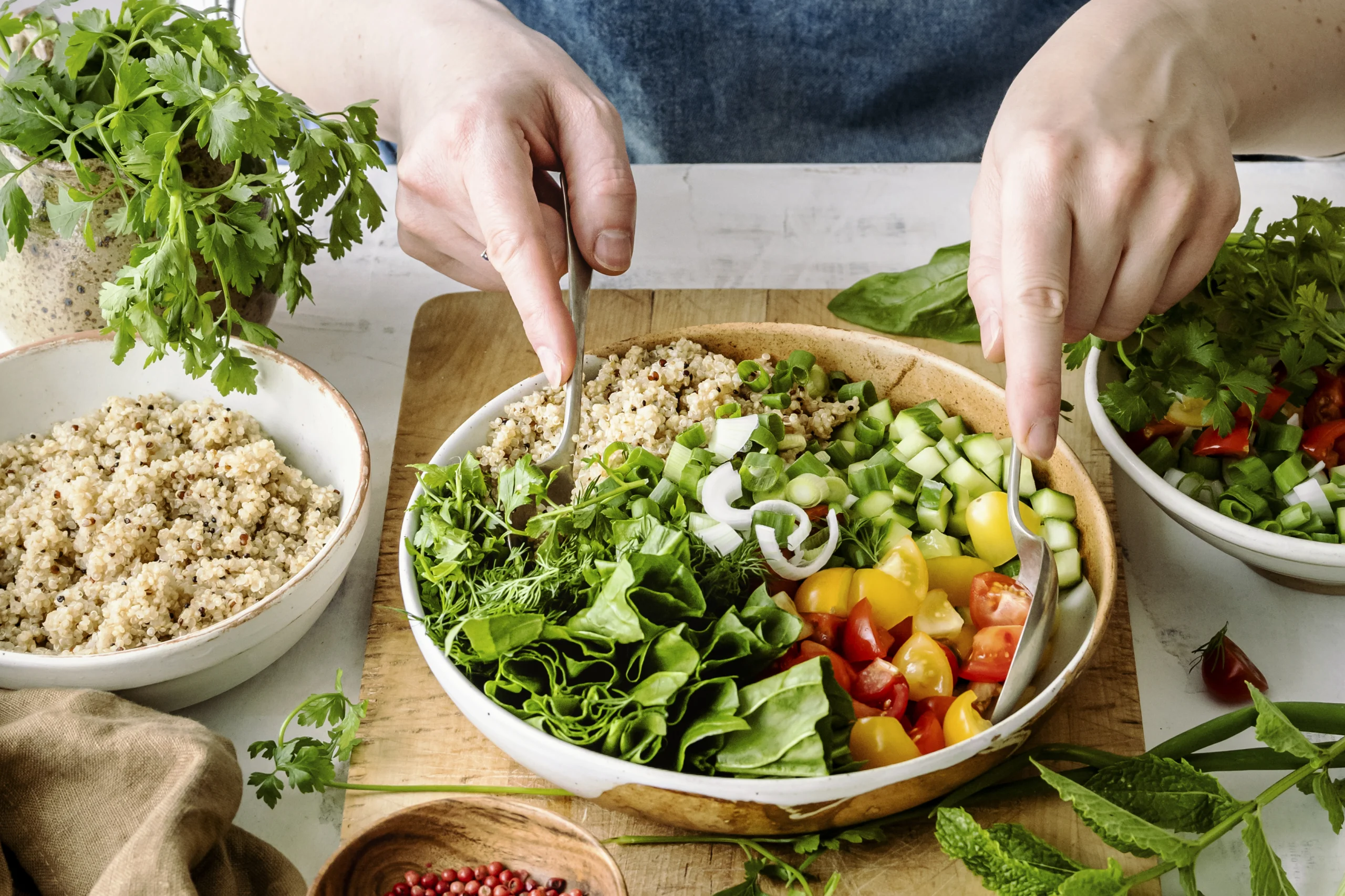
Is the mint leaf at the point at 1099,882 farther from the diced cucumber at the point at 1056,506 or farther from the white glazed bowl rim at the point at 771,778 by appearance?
the diced cucumber at the point at 1056,506

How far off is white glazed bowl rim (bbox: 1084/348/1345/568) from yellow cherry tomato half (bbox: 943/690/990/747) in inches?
14.4

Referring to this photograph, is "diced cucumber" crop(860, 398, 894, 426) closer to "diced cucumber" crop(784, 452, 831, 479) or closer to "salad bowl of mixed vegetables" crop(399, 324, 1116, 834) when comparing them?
"salad bowl of mixed vegetables" crop(399, 324, 1116, 834)

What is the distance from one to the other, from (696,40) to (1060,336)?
1.19 meters

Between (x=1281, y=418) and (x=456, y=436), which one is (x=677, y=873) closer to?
(x=456, y=436)

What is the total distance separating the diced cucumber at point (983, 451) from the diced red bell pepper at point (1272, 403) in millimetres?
350

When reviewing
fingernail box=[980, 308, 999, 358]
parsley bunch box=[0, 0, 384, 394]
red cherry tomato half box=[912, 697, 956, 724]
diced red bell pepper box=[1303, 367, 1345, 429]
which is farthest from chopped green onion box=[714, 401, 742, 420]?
diced red bell pepper box=[1303, 367, 1345, 429]

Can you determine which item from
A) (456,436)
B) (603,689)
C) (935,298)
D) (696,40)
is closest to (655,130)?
(696,40)

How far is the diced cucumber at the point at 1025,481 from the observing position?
1436 mm

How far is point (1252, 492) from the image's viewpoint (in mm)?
1368

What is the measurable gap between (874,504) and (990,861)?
500 millimetres

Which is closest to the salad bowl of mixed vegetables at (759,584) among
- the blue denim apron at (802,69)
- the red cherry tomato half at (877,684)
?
the red cherry tomato half at (877,684)

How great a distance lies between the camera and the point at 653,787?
1066mm

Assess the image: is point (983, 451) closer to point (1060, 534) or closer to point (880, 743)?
point (1060, 534)

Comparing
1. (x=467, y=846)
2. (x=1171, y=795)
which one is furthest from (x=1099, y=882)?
(x=467, y=846)
